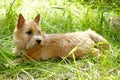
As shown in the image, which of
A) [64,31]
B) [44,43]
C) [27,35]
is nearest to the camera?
[27,35]

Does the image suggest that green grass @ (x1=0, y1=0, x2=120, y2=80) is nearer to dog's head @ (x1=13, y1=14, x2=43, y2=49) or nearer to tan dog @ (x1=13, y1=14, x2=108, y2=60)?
tan dog @ (x1=13, y1=14, x2=108, y2=60)

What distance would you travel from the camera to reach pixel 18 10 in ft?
22.4

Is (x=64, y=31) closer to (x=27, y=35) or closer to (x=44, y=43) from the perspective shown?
(x=44, y=43)

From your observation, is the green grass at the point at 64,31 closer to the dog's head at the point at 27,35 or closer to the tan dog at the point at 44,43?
the tan dog at the point at 44,43

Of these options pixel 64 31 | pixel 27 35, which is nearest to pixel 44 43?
pixel 27 35

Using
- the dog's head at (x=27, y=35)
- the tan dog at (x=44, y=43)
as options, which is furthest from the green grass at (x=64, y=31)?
the dog's head at (x=27, y=35)

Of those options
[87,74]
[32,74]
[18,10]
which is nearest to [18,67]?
[32,74]

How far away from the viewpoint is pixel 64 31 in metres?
6.05

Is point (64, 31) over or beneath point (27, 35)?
beneath

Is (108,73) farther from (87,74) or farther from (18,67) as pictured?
(18,67)

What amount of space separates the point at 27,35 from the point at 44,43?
0.28 metres

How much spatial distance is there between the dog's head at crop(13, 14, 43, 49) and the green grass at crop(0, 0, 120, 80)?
9.3 inches

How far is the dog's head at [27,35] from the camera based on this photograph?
4824mm

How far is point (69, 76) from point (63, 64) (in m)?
0.40
